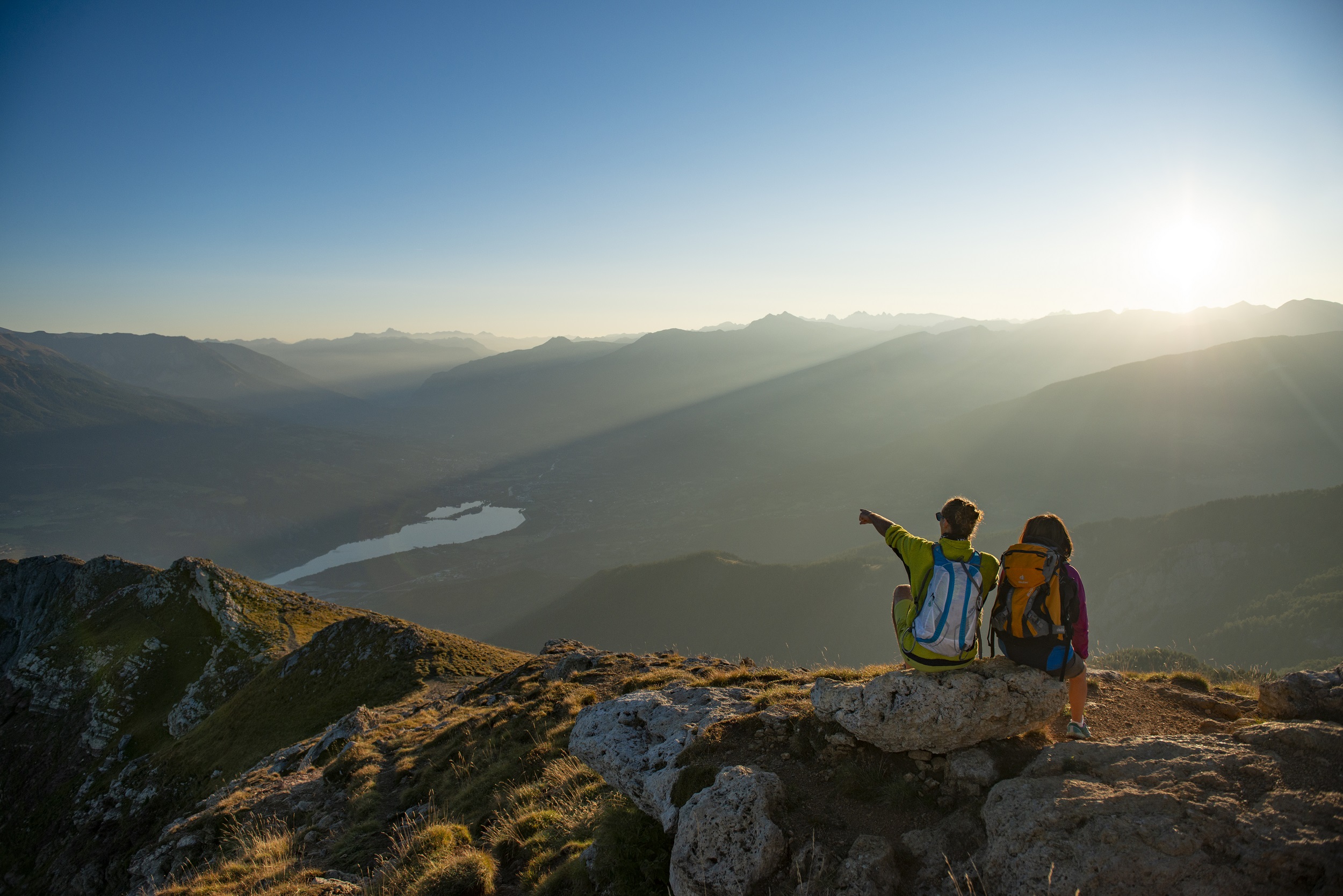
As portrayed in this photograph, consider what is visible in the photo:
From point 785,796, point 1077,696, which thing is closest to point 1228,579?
point 1077,696

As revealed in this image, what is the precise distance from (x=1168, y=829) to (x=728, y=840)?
3.75 metres

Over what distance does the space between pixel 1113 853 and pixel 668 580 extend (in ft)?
372

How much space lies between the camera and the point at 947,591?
6117mm

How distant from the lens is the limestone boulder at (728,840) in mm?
5273

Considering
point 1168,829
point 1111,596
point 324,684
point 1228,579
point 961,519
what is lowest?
point 1111,596

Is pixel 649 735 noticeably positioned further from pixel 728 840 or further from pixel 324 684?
pixel 324 684

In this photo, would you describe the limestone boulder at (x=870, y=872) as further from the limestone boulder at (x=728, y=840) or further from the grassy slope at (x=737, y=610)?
the grassy slope at (x=737, y=610)

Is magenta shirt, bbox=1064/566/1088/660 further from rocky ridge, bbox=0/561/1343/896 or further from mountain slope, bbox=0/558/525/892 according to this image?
mountain slope, bbox=0/558/525/892

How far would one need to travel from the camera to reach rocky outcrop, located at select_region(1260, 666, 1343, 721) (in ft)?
20.9

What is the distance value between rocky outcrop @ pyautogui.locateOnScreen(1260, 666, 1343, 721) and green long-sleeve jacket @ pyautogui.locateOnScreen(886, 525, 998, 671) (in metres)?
4.05

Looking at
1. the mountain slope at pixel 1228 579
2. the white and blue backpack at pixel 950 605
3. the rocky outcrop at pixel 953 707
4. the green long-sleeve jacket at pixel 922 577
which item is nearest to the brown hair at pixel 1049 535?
the green long-sleeve jacket at pixel 922 577

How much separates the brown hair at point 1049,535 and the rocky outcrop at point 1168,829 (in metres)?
2.18

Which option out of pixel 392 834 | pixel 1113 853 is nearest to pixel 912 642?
pixel 1113 853

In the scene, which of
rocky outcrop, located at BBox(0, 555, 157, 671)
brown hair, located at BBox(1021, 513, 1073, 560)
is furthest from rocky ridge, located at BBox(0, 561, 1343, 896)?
rocky outcrop, located at BBox(0, 555, 157, 671)
